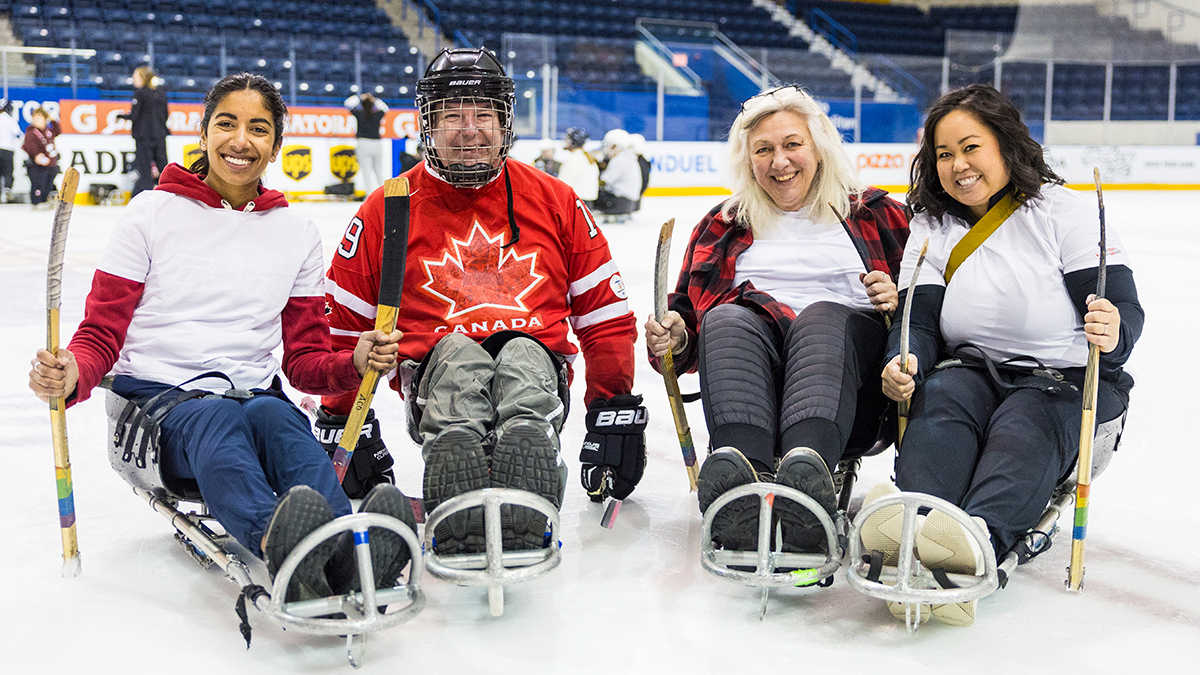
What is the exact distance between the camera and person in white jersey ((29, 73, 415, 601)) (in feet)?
5.10

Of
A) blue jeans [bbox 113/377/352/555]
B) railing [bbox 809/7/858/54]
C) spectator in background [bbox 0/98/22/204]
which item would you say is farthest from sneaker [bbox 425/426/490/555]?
railing [bbox 809/7/858/54]

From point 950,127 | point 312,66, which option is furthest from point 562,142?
point 950,127

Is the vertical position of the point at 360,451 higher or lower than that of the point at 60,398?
lower

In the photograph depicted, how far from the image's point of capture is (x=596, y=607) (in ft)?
5.36

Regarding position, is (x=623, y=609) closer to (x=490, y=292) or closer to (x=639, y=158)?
(x=490, y=292)

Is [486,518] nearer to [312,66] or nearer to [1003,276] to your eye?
[1003,276]

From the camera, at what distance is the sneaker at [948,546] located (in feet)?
4.62

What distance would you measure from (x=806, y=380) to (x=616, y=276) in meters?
0.53

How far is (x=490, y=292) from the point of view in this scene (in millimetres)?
1910

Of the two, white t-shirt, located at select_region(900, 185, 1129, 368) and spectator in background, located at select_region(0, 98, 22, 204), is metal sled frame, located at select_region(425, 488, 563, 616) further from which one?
spectator in background, located at select_region(0, 98, 22, 204)

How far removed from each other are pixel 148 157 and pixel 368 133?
2.10 metres

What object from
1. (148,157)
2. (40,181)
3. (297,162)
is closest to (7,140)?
(40,181)

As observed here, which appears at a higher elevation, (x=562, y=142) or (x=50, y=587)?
(x=562, y=142)

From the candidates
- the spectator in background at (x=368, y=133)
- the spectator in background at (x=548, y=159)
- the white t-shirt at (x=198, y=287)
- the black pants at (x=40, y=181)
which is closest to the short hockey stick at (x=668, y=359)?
the white t-shirt at (x=198, y=287)
